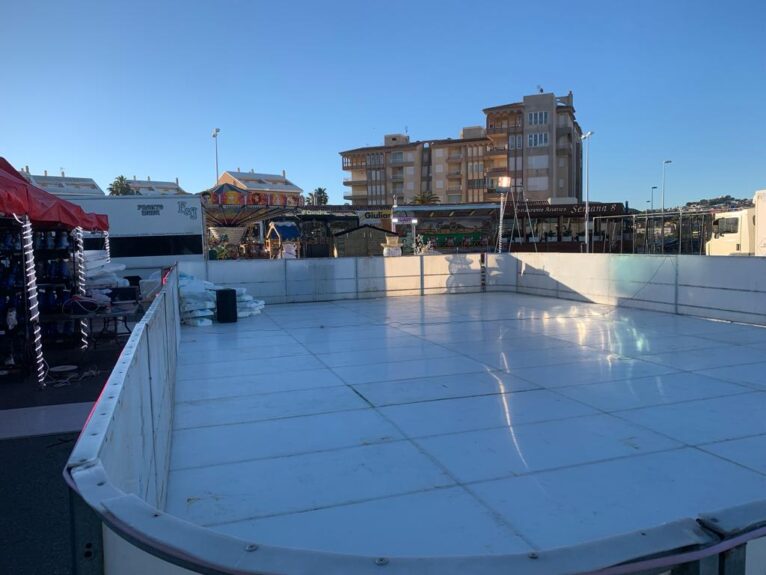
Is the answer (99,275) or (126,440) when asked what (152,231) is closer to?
(99,275)

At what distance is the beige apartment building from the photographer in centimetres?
6812

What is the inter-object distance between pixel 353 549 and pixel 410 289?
53.1 feet

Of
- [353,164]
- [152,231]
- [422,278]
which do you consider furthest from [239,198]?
[353,164]

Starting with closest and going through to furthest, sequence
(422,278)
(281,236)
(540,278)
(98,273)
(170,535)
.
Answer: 1. (170,535)
2. (98,273)
3. (540,278)
4. (422,278)
5. (281,236)

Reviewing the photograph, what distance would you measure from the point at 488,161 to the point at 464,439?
7220 cm

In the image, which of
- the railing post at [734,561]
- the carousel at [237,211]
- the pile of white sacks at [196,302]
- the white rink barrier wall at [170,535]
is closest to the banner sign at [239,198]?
the carousel at [237,211]

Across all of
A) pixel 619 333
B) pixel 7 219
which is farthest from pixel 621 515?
pixel 7 219

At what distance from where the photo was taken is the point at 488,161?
7469 centimetres

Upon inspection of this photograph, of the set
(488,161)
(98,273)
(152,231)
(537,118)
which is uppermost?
(537,118)

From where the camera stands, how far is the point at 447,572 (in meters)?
1.34

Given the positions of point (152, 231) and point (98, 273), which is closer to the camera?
point (98, 273)

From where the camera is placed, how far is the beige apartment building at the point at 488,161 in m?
68.1

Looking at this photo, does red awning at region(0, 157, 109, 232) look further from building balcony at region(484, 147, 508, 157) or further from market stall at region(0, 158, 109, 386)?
building balcony at region(484, 147, 508, 157)

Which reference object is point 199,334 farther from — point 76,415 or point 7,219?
point 76,415
